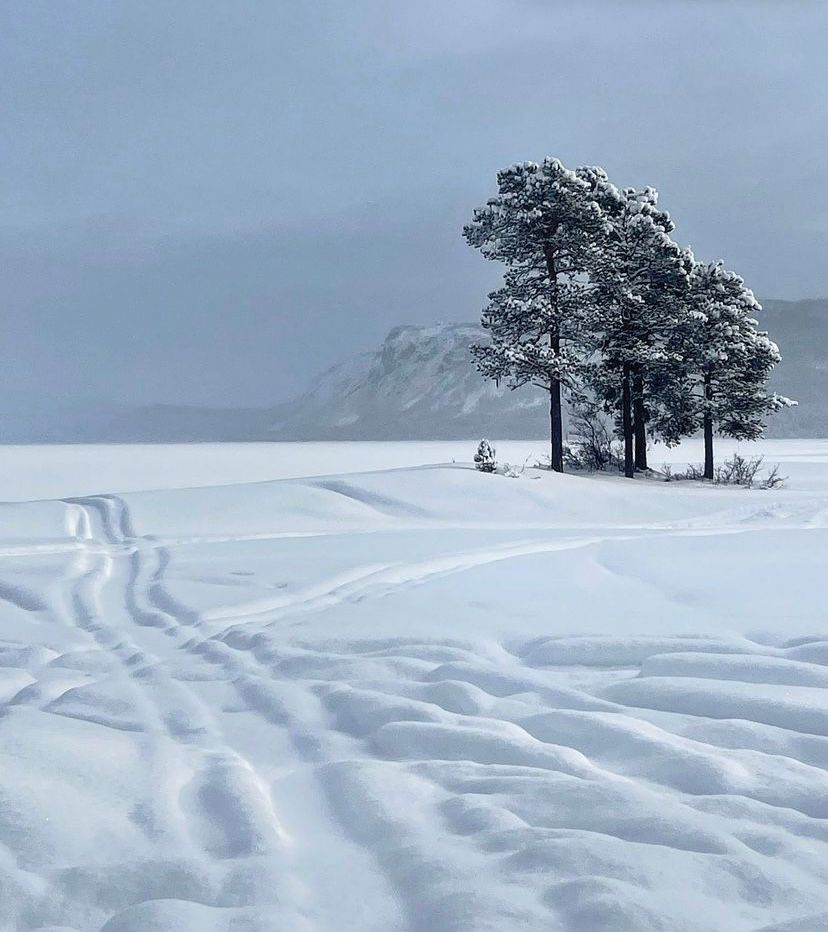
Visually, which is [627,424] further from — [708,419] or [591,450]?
[708,419]

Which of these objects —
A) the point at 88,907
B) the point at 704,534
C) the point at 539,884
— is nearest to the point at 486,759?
the point at 539,884

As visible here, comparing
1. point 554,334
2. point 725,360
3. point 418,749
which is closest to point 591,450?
point 725,360

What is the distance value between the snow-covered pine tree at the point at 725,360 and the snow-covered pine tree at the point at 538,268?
5036 mm

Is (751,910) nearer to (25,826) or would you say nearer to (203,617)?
(25,826)

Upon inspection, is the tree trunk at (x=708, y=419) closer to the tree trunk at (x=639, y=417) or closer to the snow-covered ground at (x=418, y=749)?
the tree trunk at (x=639, y=417)

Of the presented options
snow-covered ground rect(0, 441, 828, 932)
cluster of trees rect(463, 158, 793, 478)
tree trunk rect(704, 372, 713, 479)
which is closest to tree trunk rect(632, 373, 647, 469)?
cluster of trees rect(463, 158, 793, 478)

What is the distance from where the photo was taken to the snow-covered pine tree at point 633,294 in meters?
26.4

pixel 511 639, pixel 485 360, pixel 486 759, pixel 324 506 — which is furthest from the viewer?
pixel 485 360

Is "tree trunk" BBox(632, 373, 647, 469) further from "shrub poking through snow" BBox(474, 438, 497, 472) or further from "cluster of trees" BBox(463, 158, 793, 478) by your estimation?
"shrub poking through snow" BBox(474, 438, 497, 472)

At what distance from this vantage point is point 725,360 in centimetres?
2861

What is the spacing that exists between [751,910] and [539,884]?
0.63 metres

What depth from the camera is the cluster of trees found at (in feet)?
80.3

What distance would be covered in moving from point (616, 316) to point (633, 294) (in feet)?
3.04

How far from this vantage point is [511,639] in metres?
6.11
